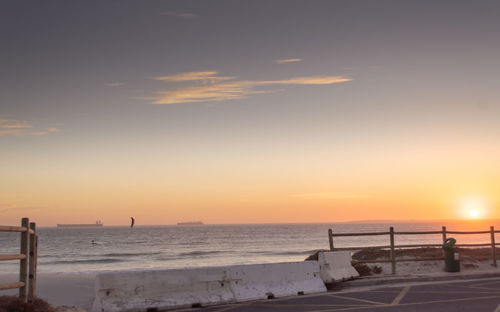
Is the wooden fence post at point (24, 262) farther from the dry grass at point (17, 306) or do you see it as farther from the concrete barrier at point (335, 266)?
the concrete barrier at point (335, 266)

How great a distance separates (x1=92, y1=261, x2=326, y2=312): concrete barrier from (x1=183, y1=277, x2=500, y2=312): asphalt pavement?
0.47 meters

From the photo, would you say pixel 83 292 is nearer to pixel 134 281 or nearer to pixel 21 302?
pixel 134 281

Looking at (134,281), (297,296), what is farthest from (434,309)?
(134,281)

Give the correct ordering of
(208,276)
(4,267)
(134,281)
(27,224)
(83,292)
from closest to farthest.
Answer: (27,224) → (134,281) → (208,276) → (83,292) → (4,267)

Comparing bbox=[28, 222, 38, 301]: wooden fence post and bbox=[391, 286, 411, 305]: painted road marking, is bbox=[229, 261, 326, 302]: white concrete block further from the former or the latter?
bbox=[28, 222, 38, 301]: wooden fence post

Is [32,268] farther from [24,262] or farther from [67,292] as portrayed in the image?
[67,292]

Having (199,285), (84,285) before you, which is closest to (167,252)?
(84,285)

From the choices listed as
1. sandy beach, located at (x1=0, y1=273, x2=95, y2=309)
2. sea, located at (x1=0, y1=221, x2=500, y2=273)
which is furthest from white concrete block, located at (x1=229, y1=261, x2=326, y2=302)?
sea, located at (x1=0, y1=221, x2=500, y2=273)

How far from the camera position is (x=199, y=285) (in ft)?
41.4

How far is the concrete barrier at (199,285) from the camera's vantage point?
1147 cm

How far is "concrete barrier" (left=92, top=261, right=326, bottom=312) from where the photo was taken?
11.5m

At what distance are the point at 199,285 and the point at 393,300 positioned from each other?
15.7ft

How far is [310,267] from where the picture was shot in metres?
14.9

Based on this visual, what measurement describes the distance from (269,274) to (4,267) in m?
30.0
